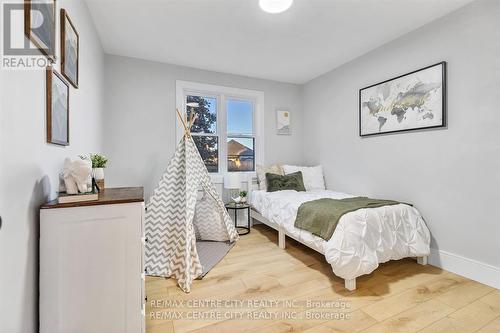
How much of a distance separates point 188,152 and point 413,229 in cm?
240

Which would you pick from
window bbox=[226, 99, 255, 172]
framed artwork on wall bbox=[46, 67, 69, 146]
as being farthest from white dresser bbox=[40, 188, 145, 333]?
window bbox=[226, 99, 255, 172]

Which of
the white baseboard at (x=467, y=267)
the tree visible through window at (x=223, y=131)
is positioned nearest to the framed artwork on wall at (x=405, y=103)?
the white baseboard at (x=467, y=267)

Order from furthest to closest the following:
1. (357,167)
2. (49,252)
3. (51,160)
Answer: (357,167)
(51,160)
(49,252)

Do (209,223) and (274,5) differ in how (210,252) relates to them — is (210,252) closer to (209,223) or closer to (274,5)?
(209,223)

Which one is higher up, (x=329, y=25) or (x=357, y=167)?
(x=329, y=25)

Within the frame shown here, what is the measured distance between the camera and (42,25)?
3.76 ft

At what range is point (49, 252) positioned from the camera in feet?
3.63

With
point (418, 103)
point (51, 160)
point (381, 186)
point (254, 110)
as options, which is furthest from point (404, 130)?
point (51, 160)

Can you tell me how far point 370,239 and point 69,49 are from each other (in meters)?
2.67

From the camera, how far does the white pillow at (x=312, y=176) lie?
3.64 meters

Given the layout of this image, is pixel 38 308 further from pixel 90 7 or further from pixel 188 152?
pixel 90 7

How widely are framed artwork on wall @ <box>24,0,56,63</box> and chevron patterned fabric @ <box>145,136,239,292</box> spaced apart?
1.36 meters

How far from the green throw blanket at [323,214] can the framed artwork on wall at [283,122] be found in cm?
186

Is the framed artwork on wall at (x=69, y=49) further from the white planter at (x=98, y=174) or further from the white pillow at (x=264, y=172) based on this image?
the white pillow at (x=264, y=172)
